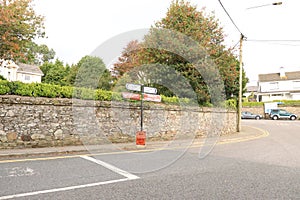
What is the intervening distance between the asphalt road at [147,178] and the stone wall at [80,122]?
2.12 m

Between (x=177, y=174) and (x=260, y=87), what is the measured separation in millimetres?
58656

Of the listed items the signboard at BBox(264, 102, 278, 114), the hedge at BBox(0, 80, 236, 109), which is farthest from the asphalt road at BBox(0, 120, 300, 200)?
the signboard at BBox(264, 102, 278, 114)

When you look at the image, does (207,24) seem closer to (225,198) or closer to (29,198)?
(225,198)

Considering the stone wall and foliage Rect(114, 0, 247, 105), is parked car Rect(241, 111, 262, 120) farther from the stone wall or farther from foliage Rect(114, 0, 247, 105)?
the stone wall

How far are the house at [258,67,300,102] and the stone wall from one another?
47.6 meters

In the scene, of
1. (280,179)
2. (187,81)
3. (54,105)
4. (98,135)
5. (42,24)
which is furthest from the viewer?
(187,81)

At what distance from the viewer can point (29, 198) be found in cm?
388

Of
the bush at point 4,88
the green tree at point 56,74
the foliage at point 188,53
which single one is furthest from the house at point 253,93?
the bush at point 4,88

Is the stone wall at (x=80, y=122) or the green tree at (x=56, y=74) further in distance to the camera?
the green tree at (x=56, y=74)

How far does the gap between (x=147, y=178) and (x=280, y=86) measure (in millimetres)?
58266

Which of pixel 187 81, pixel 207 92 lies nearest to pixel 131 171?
pixel 187 81

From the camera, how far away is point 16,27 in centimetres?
968

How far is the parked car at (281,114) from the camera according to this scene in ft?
131

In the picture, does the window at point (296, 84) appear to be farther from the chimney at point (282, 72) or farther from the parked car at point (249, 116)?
the parked car at point (249, 116)
